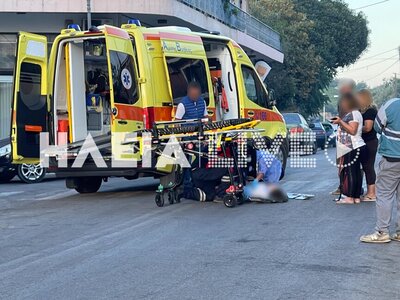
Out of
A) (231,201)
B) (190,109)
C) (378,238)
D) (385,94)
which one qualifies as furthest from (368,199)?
(378,238)

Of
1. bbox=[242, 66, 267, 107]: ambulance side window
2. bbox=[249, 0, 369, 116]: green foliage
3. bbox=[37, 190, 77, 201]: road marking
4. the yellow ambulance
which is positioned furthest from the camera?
bbox=[249, 0, 369, 116]: green foliage

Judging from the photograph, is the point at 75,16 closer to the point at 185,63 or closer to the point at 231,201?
the point at 185,63

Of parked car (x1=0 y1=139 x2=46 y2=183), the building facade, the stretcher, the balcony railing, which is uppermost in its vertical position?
the balcony railing

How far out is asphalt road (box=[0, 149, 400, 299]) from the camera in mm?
6180

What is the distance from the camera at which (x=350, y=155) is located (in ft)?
36.9

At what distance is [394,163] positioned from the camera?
7.84 meters

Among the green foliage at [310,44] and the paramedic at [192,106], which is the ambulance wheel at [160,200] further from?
the green foliage at [310,44]

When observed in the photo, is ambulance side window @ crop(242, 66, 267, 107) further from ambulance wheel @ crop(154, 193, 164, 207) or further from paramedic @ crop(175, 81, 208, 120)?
ambulance wheel @ crop(154, 193, 164, 207)

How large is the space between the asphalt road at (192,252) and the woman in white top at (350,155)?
30 centimetres

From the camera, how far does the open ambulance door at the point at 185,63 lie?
40.4 feet

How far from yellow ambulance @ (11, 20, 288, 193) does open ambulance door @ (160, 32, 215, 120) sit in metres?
0.02

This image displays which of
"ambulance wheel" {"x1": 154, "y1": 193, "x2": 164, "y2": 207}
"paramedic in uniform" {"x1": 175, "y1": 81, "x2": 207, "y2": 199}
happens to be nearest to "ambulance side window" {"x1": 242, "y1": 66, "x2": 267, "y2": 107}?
"paramedic in uniform" {"x1": 175, "y1": 81, "x2": 207, "y2": 199}

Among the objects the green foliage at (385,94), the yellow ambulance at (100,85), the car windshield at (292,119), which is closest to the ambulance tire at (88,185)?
the yellow ambulance at (100,85)

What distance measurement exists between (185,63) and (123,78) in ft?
4.87
